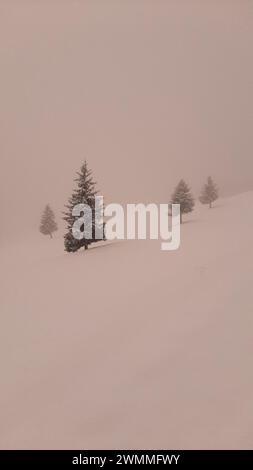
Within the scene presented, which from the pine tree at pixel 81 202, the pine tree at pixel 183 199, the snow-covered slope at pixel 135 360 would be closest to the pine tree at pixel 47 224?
the pine tree at pixel 81 202

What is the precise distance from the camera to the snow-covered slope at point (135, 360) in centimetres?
514

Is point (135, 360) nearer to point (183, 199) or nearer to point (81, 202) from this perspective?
point (81, 202)

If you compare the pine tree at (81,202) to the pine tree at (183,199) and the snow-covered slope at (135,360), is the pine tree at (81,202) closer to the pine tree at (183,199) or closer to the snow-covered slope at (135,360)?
the snow-covered slope at (135,360)

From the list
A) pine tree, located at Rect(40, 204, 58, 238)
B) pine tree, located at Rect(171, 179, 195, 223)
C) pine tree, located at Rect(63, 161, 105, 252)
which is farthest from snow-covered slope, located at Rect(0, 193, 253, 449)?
pine tree, located at Rect(40, 204, 58, 238)

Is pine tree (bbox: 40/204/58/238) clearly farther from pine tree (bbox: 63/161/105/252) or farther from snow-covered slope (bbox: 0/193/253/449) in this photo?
snow-covered slope (bbox: 0/193/253/449)

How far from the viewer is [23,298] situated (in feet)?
Result: 29.7

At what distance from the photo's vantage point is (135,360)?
5.89 meters

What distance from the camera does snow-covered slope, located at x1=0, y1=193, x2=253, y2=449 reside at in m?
5.14

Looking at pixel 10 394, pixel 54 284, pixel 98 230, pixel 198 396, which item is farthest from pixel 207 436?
pixel 98 230

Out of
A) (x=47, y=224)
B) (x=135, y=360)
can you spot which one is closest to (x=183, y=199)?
(x=135, y=360)

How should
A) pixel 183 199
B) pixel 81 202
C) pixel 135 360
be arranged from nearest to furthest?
pixel 135 360 → pixel 81 202 → pixel 183 199

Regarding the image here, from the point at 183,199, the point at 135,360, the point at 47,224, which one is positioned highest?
the point at 47,224

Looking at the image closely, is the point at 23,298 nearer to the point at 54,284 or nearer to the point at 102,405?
the point at 54,284
